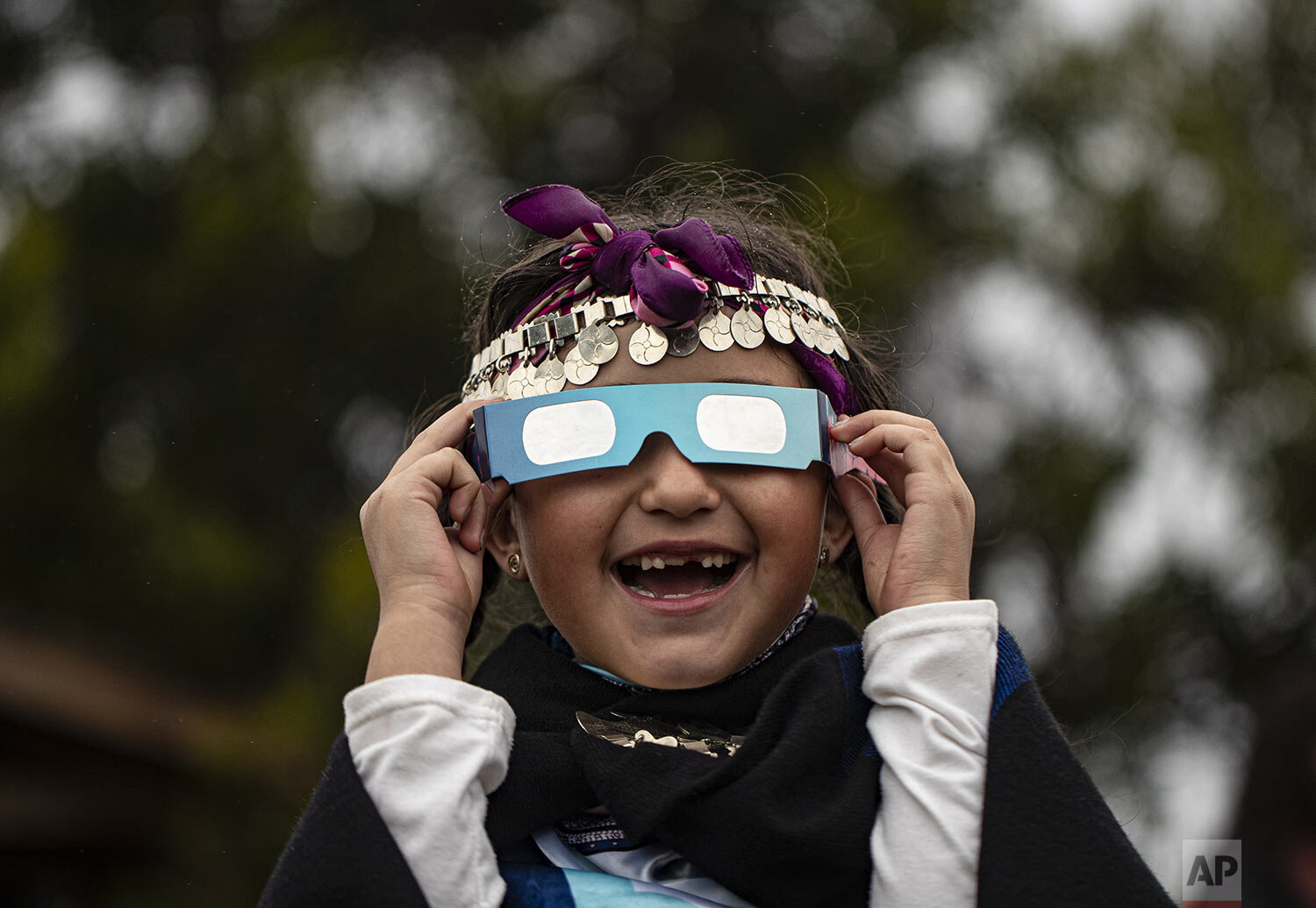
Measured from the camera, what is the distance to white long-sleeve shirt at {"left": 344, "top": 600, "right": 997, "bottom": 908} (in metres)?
1.50

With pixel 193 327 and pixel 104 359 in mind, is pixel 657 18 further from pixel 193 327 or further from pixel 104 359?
pixel 104 359

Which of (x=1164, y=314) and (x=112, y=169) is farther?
(x=112, y=169)

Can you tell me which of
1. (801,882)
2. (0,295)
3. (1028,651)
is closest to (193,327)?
(0,295)

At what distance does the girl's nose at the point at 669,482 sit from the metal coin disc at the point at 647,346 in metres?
0.12

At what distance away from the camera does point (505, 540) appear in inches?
76.4

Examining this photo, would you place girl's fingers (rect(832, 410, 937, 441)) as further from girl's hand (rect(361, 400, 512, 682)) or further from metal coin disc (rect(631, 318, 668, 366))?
girl's hand (rect(361, 400, 512, 682))

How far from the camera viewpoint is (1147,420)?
13.7ft

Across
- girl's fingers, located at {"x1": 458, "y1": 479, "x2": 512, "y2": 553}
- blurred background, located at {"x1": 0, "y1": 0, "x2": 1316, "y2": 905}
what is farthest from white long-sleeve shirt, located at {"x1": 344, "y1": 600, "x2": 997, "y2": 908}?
blurred background, located at {"x1": 0, "y1": 0, "x2": 1316, "y2": 905}

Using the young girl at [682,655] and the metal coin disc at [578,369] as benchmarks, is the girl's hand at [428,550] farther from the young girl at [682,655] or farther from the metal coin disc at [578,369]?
the metal coin disc at [578,369]

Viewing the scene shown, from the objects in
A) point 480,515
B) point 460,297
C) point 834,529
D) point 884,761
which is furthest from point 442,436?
point 460,297

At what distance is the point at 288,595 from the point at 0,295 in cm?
133

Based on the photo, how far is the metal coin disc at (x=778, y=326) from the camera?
1852 millimetres

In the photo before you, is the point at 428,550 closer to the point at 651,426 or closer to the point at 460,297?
the point at 651,426

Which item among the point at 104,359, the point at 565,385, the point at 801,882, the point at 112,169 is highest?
the point at 112,169
